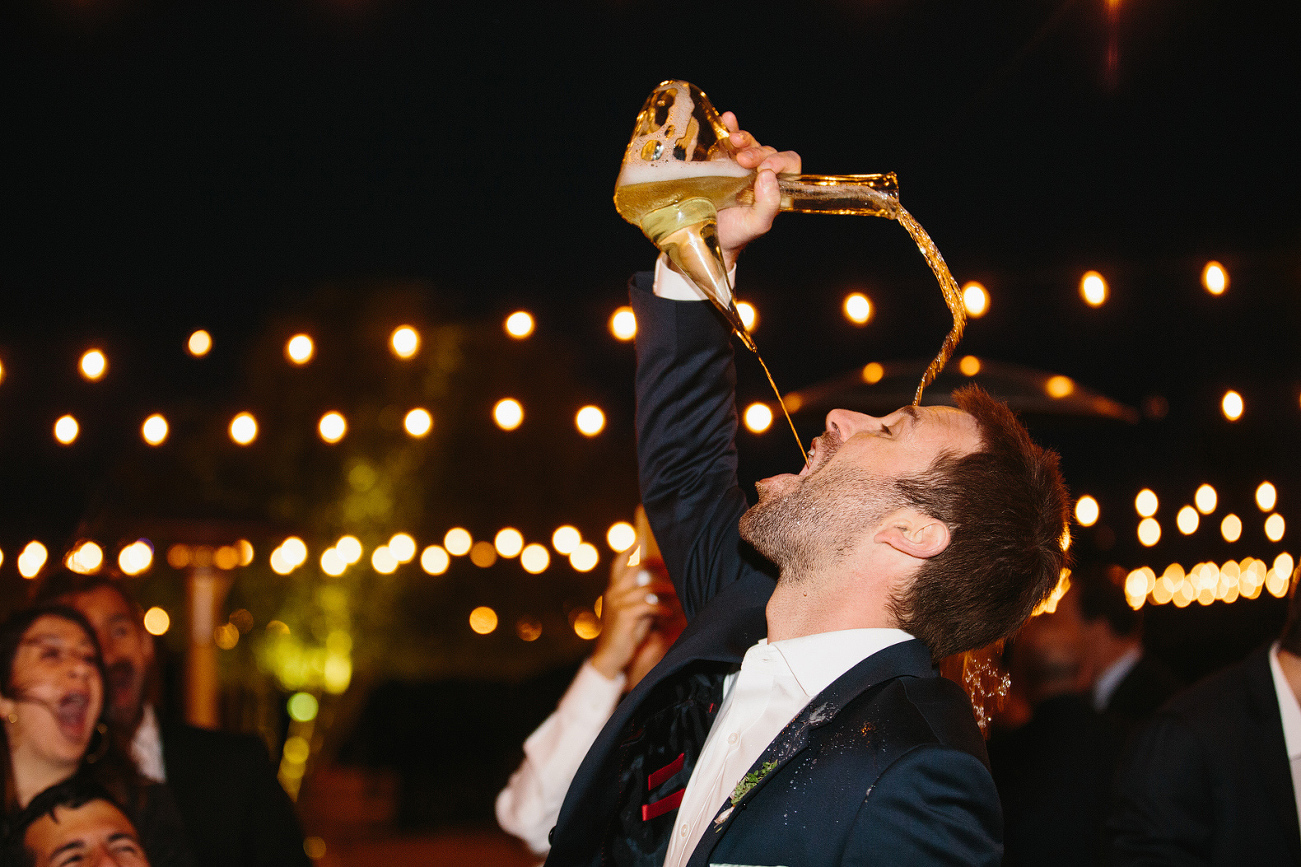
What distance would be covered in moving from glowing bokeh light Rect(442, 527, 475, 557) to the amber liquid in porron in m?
4.56

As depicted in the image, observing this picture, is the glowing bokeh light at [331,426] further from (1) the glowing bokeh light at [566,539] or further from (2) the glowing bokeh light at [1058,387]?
(2) the glowing bokeh light at [1058,387]

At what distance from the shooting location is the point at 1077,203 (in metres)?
3.75

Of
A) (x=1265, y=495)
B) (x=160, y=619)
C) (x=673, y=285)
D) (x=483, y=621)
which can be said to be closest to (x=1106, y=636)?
(x=1265, y=495)

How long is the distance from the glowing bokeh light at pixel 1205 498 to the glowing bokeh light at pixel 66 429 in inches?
215

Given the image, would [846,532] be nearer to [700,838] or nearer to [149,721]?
[700,838]

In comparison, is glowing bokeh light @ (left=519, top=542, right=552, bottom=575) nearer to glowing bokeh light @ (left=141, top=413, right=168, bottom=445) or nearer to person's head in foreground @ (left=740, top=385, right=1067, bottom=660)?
glowing bokeh light @ (left=141, top=413, right=168, bottom=445)

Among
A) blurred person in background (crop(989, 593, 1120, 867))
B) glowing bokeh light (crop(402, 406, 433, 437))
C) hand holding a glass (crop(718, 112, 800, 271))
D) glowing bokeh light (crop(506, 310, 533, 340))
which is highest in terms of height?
glowing bokeh light (crop(506, 310, 533, 340))

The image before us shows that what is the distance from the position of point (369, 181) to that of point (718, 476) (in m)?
2.58

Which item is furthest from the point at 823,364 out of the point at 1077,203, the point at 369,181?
the point at 369,181

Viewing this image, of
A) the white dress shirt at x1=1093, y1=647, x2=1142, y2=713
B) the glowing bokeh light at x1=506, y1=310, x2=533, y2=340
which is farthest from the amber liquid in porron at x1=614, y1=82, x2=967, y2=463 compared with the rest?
the glowing bokeh light at x1=506, y1=310, x2=533, y2=340

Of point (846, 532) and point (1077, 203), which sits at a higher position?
point (1077, 203)

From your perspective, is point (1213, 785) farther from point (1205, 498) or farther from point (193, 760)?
point (1205, 498)

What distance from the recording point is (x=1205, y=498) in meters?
5.12

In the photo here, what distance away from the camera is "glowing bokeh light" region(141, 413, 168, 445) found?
436cm
